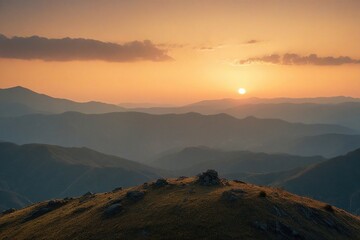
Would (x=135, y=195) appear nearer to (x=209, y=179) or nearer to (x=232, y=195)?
(x=209, y=179)

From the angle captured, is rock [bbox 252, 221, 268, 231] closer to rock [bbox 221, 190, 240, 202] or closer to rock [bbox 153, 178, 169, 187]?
rock [bbox 221, 190, 240, 202]

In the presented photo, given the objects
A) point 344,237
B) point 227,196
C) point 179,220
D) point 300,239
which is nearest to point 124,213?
point 179,220

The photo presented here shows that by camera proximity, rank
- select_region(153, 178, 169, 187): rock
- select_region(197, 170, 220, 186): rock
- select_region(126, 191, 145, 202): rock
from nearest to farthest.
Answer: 1. select_region(126, 191, 145, 202): rock
2. select_region(197, 170, 220, 186): rock
3. select_region(153, 178, 169, 187): rock

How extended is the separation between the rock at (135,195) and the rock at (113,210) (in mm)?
3749

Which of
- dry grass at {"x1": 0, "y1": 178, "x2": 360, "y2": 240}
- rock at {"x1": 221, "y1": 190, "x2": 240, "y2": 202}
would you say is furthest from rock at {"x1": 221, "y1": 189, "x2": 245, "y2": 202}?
dry grass at {"x1": 0, "y1": 178, "x2": 360, "y2": 240}

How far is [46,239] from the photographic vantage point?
71500 millimetres

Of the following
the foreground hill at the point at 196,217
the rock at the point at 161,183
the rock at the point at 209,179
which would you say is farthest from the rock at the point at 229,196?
the rock at the point at 161,183

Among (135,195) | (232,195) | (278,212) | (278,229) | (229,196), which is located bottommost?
(278,229)

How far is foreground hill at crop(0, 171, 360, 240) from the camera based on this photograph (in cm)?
6181

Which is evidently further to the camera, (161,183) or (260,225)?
(161,183)

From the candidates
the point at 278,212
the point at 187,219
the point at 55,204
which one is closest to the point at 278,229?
the point at 278,212

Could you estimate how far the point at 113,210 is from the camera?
243ft

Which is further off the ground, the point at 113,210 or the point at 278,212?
the point at 278,212

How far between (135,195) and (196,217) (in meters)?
19.1
